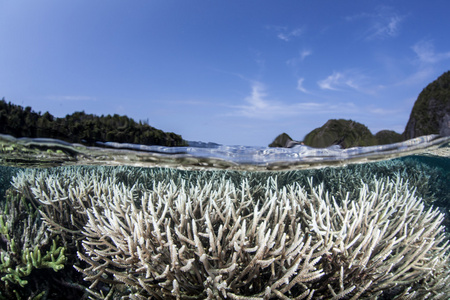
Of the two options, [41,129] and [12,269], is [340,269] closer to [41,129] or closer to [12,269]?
[12,269]

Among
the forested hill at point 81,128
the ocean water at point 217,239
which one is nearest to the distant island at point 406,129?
the ocean water at point 217,239

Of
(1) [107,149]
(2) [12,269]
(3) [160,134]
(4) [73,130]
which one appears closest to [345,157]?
(3) [160,134]

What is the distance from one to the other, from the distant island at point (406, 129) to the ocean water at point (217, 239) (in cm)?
49

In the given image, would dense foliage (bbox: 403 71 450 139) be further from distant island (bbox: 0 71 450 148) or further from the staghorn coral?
the staghorn coral

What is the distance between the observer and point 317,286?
3262 millimetres

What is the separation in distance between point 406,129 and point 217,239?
33.1 ft

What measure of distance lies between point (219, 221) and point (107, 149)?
6.74 metres

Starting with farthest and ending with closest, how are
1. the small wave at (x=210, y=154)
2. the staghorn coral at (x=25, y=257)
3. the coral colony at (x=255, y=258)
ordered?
the small wave at (x=210, y=154) < the staghorn coral at (x=25, y=257) < the coral colony at (x=255, y=258)

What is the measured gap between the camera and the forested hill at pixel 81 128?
25.3 feet

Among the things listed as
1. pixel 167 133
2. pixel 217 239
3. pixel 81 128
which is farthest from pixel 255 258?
pixel 81 128

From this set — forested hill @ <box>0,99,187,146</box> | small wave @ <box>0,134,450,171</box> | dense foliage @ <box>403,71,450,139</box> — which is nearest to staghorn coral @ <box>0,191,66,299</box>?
forested hill @ <box>0,99,187,146</box>

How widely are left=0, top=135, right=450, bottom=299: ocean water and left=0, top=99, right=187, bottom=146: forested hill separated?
0.47 metres

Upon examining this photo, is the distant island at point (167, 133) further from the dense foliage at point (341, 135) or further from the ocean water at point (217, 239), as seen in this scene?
the ocean water at point (217, 239)

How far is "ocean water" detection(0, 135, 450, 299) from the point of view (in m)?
2.99
